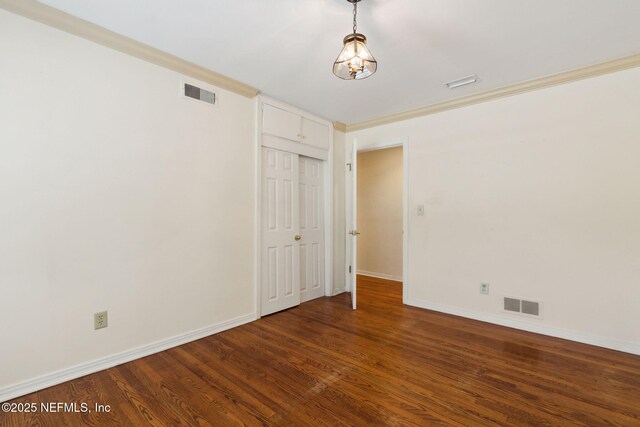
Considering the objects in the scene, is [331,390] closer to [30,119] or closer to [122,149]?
[122,149]

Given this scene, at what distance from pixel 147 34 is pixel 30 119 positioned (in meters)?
1.00

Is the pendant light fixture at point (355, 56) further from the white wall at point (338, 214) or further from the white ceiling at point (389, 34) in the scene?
the white wall at point (338, 214)

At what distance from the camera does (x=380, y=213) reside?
18.1 ft

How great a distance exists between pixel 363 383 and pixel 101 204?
2.34 m

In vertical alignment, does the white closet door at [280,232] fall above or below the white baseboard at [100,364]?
above

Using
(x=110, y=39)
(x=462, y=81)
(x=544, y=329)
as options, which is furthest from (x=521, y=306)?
(x=110, y=39)

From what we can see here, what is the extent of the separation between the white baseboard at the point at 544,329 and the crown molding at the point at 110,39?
3.45 meters

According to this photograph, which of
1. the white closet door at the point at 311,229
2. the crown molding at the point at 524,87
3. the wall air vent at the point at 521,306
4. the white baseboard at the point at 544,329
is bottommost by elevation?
the white baseboard at the point at 544,329

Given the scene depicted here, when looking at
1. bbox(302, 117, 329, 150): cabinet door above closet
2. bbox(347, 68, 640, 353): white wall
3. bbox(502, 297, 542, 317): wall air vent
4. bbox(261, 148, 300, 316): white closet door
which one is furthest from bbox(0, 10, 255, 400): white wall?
bbox(502, 297, 542, 317): wall air vent

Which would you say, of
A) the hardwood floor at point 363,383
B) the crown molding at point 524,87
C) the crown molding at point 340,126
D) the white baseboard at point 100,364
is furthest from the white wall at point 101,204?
the crown molding at point 524,87

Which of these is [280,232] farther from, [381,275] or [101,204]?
[381,275]

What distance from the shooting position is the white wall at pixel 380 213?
529cm

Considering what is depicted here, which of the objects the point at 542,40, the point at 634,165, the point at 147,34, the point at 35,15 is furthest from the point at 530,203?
the point at 35,15

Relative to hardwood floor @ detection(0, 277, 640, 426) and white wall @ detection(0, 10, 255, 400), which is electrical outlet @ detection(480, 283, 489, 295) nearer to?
hardwood floor @ detection(0, 277, 640, 426)
